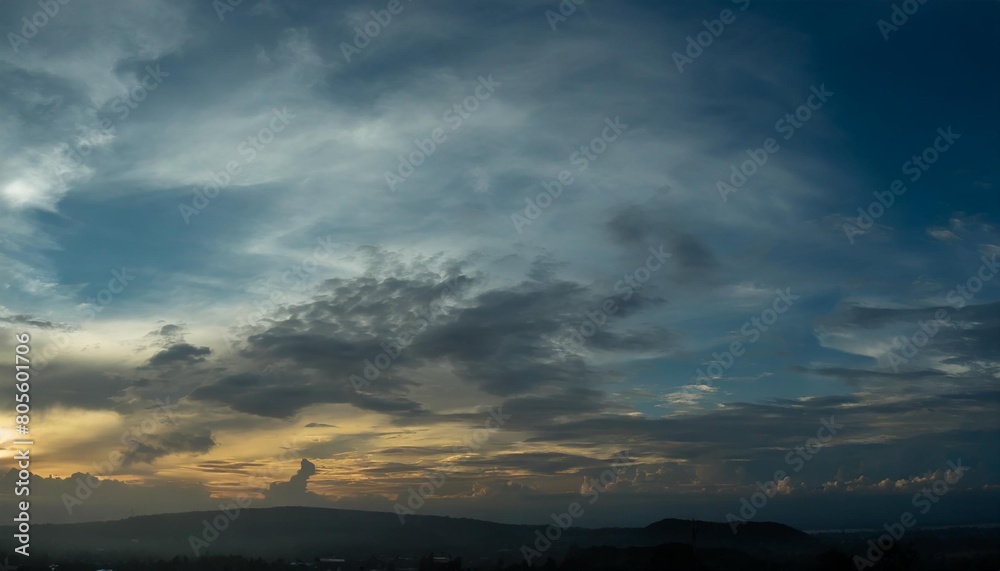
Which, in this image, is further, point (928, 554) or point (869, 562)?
point (928, 554)

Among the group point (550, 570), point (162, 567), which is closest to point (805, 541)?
point (550, 570)

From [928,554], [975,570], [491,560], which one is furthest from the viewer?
[491,560]

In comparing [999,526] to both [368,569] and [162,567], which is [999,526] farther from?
[162,567]

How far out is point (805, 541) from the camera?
625 feet

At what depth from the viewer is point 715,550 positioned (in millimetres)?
170250

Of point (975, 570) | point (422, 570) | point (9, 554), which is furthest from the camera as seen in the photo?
point (9, 554)

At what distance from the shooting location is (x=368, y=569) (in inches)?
7800

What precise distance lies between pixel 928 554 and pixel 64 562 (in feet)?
663

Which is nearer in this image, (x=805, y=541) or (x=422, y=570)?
(x=422, y=570)

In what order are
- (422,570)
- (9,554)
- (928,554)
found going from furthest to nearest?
(9,554), (422,570), (928,554)

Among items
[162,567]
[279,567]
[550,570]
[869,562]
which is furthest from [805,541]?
[162,567]

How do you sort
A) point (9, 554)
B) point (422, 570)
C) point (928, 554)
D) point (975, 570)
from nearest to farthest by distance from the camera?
1. point (975, 570)
2. point (928, 554)
3. point (422, 570)
4. point (9, 554)

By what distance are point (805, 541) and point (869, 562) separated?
6214cm

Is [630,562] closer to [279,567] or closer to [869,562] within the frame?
[869,562]
